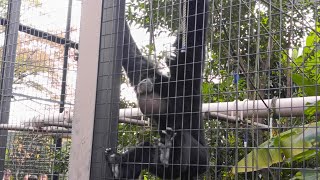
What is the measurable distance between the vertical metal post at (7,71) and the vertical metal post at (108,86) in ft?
5.32

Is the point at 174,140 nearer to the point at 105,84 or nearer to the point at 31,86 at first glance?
the point at 105,84

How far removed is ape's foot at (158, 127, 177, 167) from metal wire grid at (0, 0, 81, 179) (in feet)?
3.28

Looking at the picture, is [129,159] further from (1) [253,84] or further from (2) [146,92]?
(1) [253,84]

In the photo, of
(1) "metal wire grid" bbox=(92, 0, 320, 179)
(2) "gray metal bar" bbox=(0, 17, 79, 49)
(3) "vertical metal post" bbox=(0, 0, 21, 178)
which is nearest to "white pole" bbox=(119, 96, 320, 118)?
(1) "metal wire grid" bbox=(92, 0, 320, 179)

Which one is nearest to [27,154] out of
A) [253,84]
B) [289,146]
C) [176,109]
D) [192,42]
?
[176,109]

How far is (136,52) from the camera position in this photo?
3129mm

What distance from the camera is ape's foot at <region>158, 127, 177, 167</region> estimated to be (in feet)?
9.96

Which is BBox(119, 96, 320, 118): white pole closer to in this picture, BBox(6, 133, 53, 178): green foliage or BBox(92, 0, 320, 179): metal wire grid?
BBox(92, 0, 320, 179): metal wire grid

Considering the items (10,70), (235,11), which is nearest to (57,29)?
(10,70)

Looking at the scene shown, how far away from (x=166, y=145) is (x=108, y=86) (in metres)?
0.70

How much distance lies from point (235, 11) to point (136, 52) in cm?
230

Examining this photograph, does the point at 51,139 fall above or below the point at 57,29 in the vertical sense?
below

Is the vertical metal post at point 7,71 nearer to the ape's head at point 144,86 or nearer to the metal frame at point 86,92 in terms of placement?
the ape's head at point 144,86

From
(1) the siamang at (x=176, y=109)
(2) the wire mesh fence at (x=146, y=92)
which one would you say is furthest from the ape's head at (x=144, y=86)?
(1) the siamang at (x=176, y=109)
